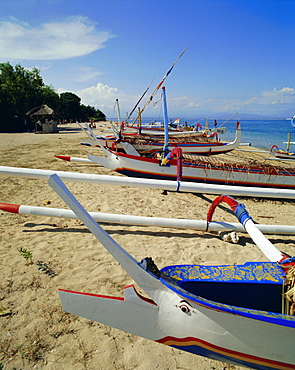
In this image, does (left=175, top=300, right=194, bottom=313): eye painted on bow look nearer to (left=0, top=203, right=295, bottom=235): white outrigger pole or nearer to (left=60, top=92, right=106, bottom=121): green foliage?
(left=0, top=203, right=295, bottom=235): white outrigger pole

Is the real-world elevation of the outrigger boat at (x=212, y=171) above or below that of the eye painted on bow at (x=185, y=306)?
above

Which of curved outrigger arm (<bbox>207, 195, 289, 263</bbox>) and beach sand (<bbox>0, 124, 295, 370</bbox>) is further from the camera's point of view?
curved outrigger arm (<bbox>207, 195, 289, 263</bbox>)

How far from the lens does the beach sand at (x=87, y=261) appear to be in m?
2.06

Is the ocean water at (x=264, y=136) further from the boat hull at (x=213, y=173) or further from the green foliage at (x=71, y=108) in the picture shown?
the green foliage at (x=71, y=108)

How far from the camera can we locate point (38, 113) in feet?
77.9

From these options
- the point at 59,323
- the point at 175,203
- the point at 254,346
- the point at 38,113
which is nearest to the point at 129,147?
the point at 175,203

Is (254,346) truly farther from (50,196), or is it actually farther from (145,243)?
(50,196)

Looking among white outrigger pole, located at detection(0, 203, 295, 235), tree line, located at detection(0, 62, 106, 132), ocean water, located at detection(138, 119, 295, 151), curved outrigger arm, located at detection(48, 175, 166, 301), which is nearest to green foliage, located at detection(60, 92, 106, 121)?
tree line, located at detection(0, 62, 106, 132)

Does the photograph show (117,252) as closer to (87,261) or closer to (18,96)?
(87,261)

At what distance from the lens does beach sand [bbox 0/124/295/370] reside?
2062mm

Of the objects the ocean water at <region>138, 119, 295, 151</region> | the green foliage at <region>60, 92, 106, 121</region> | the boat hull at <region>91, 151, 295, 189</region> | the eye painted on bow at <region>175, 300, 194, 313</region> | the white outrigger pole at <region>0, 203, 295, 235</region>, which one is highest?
the green foliage at <region>60, 92, 106, 121</region>

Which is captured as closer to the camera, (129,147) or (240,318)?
(240,318)

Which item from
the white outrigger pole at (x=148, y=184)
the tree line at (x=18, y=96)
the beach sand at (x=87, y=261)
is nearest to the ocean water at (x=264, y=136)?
the white outrigger pole at (x=148, y=184)

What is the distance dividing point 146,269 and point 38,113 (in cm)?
2601
